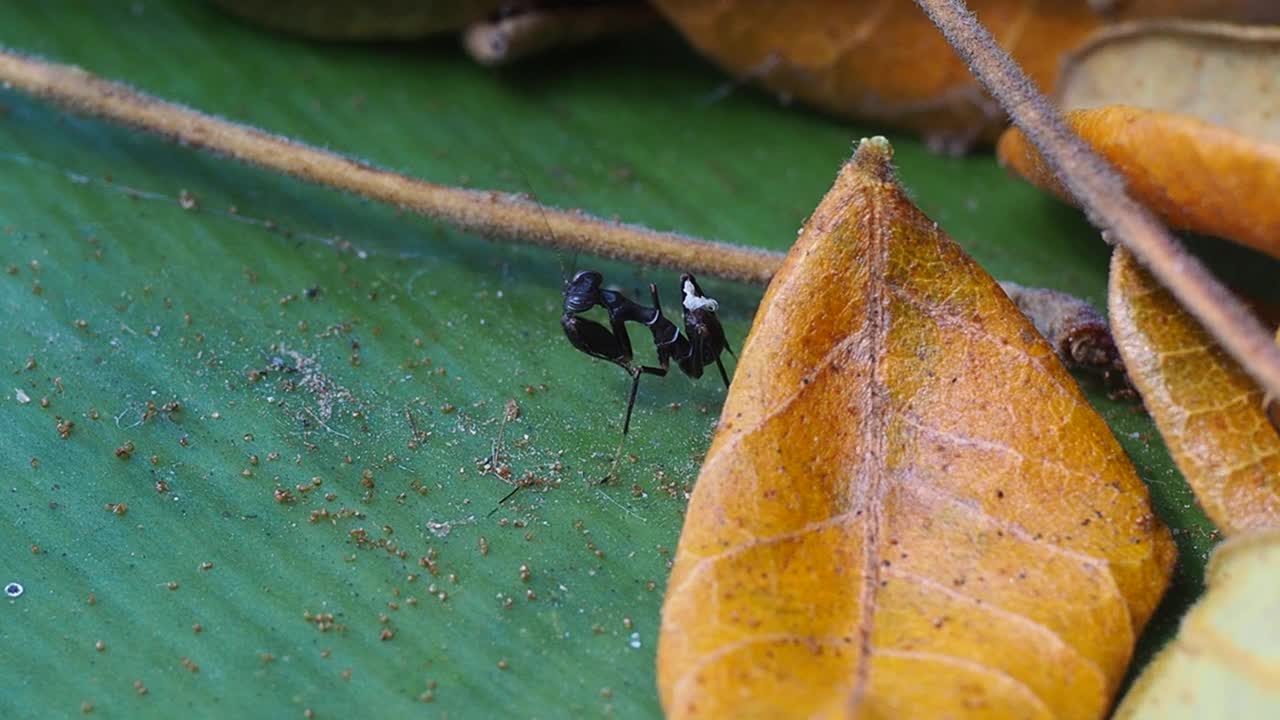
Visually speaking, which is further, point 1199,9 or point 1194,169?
point 1199,9

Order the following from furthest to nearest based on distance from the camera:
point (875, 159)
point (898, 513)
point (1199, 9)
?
point (1199, 9) → point (875, 159) → point (898, 513)

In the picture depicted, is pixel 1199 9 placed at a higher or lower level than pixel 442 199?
higher

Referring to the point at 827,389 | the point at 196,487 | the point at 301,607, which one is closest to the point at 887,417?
the point at 827,389

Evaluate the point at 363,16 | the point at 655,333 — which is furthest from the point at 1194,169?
the point at 363,16

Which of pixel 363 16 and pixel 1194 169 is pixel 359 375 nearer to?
pixel 363 16

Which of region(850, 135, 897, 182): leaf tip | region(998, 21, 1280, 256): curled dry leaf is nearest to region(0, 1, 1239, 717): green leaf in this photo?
region(998, 21, 1280, 256): curled dry leaf

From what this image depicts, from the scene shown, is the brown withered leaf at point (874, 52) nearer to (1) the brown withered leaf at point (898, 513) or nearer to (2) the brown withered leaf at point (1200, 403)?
(1) the brown withered leaf at point (898, 513)

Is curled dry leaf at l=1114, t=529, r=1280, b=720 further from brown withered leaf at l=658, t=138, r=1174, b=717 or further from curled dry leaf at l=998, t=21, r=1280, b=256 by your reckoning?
curled dry leaf at l=998, t=21, r=1280, b=256
